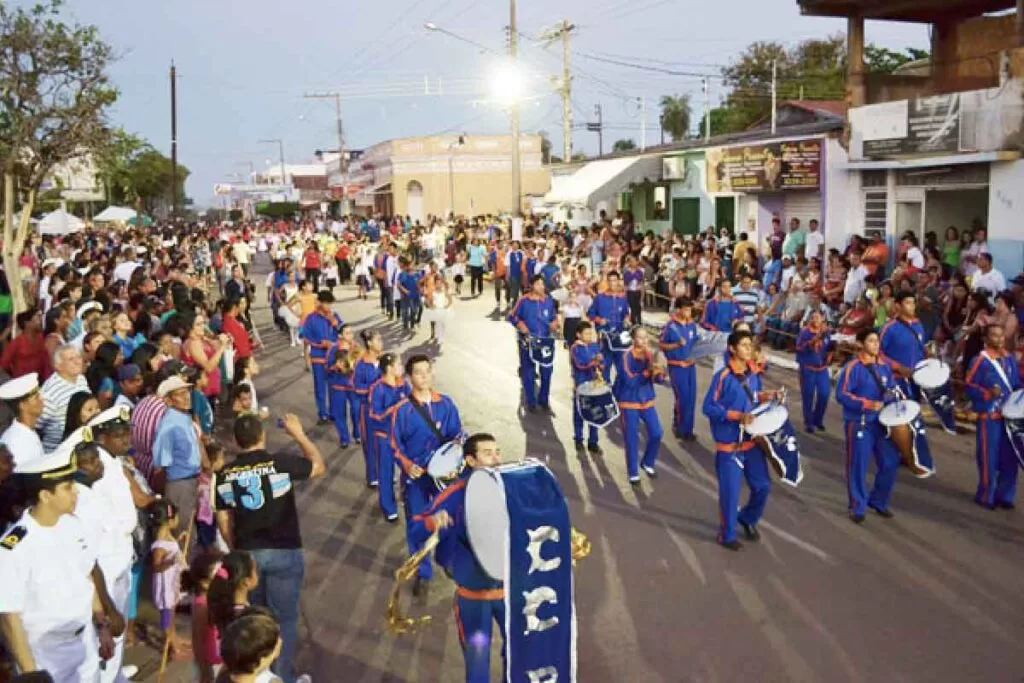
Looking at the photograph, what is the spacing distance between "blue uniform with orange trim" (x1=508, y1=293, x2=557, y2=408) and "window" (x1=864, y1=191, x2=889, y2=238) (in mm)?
8875

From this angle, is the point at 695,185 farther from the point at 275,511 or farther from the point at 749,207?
the point at 275,511

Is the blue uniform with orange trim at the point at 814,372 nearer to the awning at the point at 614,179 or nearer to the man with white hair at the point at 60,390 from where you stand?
the man with white hair at the point at 60,390

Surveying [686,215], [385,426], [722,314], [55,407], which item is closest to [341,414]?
[385,426]

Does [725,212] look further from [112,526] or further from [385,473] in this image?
[112,526]

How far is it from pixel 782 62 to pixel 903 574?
171 feet

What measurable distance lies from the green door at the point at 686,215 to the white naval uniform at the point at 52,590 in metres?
23.8

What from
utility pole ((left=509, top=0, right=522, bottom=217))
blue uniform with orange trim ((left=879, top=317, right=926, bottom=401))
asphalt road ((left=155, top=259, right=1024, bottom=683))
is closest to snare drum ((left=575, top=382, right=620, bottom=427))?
asphalt road ((left=155, top=259, right=1024, bottom=683))

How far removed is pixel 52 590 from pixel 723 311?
30.9ft

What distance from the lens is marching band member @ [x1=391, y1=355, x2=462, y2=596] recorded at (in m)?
7.50

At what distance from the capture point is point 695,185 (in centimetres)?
2756

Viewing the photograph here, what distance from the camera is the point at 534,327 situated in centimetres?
1362

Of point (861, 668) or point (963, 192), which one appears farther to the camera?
point (963, 192)

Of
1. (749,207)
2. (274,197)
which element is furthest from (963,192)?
(274,197)

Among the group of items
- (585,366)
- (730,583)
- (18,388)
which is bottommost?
(730,583)
